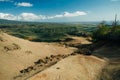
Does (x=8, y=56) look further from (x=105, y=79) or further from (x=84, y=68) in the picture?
(x=105, y=79)

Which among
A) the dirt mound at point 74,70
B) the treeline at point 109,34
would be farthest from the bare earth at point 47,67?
the treeline at point 109,34

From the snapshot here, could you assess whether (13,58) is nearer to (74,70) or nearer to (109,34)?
(74,70)

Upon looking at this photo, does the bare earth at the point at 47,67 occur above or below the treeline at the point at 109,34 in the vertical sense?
below

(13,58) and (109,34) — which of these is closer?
(13,58)

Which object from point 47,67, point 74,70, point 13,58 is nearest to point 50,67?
point 47,67

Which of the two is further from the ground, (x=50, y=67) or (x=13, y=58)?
(x=50, y=67)

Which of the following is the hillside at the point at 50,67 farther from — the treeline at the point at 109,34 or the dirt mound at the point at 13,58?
the treeline at the point at 109,34

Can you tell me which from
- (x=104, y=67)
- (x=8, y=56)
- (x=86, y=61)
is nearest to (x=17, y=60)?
(x=8, y=56)

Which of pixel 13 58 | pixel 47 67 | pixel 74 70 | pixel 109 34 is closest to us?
pixel 74 70

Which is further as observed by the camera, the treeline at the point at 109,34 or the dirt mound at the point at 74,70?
the treeline at the point at 109,34
